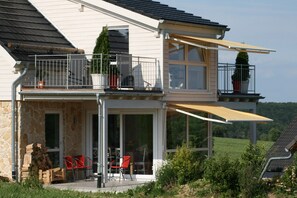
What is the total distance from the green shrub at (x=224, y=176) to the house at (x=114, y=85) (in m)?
4.90

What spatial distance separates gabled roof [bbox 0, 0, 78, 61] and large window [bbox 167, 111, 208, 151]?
461 cm

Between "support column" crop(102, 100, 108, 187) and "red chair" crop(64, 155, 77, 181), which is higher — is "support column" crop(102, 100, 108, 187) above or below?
above

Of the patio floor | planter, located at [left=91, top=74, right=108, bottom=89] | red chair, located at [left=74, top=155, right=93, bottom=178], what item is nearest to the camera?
the patio floor

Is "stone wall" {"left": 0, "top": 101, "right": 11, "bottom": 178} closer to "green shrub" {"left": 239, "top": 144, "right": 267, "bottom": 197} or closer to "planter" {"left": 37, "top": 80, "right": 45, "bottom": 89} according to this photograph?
"planter" {"left": 37, "top": 80, "right": 45, "bottom": 89}

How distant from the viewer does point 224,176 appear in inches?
867

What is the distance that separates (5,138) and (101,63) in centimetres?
427

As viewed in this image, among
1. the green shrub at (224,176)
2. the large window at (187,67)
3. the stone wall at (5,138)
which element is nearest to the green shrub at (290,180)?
the green shrub at (224,176)

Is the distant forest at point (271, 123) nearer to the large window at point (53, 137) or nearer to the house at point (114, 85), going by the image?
the house at point (114, 85)

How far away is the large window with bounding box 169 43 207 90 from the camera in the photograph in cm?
2953

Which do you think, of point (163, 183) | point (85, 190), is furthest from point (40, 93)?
point (163, 183)

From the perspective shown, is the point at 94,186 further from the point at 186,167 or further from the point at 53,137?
the point at 186,167

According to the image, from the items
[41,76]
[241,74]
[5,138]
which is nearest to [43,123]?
[5,138]

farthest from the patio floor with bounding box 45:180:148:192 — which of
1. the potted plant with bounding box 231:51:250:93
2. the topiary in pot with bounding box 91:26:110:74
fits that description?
the potted plant with bounding box 231:51:250:93

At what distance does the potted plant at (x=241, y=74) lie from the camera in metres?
32.8
